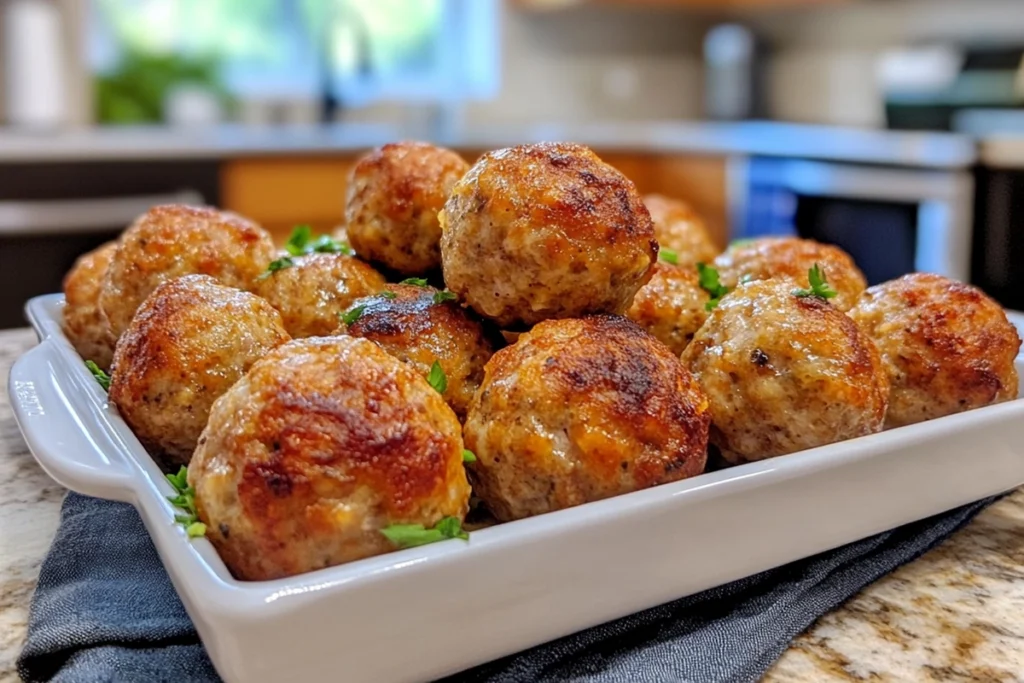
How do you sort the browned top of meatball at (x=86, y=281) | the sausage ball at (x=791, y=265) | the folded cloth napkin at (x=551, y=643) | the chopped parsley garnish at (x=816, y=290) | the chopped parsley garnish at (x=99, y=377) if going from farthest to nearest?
the browned top of meatball at (x=86, y=281), the sausage ball at (x=791, y=265), the chopped parsley garnish at (x=99, y=377), the chopped parsley garnish at (x=816, y=290), the folded cloth napkin at (x=551, y=643)

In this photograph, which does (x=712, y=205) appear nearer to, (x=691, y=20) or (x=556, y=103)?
Answer: (x=556, y=103)

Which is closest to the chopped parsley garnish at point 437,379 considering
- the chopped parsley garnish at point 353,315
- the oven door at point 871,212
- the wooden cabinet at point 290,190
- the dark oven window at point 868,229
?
the chopped parsley garnish at point 353,315

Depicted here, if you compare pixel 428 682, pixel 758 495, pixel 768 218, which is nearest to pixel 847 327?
pixel 758 495

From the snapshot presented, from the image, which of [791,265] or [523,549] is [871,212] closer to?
[791,265]

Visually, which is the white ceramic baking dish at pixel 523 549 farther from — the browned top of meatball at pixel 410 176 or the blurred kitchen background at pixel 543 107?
the blurred kitchen background at pixel 543 107

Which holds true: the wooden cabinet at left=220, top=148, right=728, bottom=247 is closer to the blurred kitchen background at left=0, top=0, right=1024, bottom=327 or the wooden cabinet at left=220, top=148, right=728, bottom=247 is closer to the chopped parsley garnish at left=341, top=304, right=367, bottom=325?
the blurred kitchen background at left=0, top=0, right=1024, bottom=327

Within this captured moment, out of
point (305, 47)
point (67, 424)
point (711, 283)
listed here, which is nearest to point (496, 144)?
point (305, 47)
